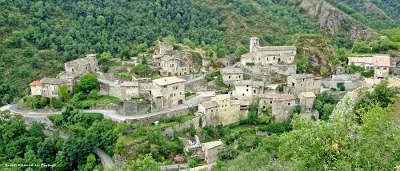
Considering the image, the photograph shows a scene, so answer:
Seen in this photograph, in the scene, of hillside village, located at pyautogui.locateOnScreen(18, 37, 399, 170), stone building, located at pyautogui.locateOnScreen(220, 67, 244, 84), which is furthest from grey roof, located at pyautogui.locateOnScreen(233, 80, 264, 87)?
stone building, located at pyautogui.locateOnScreen(220, 67, 244, 84)

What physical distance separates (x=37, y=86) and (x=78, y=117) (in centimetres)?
770

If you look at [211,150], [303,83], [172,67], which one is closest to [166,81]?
[172,67]

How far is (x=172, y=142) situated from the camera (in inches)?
1815

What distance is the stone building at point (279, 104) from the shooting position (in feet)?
165

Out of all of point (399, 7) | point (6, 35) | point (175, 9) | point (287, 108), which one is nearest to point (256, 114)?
point (287, 108)

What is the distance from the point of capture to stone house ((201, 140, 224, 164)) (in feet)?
147

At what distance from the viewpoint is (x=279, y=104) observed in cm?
5028

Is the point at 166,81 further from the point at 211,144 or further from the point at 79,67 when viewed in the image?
the point at 79,67

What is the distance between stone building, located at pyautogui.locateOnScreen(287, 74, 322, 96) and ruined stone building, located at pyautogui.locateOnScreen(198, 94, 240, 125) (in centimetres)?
633

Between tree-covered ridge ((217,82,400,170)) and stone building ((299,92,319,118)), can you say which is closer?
tree-covered ridge ((217,82,400,170))

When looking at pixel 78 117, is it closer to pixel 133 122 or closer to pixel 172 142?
pixel 133 122

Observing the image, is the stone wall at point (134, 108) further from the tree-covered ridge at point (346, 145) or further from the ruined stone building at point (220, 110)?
the tree-covered ridge at point (346, 145)

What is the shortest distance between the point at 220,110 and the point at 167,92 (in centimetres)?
541

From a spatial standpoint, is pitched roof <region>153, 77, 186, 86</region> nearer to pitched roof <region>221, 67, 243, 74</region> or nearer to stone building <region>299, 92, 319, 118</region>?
pitched roof <region>221, 67, 243, 74</region>
